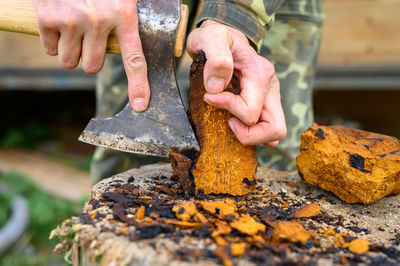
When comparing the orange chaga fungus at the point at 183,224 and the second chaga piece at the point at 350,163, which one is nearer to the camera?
the orange chaga fungus at the point at 183,224

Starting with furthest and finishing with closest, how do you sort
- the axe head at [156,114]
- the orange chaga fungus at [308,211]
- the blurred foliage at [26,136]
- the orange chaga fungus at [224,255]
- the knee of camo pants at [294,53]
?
the blurred foliage at [26,136]
the knee of camo pants at [294,53]
the axe head at [156,114]
the orange chaga fungus at [308,211]
the orange chaga fungus at [224,255]

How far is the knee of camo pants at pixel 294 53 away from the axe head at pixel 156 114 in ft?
3.77

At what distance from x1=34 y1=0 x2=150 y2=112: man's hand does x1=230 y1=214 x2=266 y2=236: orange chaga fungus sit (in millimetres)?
683

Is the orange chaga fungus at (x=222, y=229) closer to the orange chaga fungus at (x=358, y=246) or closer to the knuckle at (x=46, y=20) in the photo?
the orange chaga fungus at (x=358, y=246)

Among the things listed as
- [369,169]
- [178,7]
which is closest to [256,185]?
[369,169]

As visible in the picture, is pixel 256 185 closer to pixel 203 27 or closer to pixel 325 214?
pixel 325 214

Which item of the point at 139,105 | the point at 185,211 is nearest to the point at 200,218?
the point at 185,211

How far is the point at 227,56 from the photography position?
162cm

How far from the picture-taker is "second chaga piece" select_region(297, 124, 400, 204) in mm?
1687

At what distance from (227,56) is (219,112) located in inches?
10.7

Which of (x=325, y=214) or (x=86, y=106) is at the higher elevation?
(x=325, y=214)

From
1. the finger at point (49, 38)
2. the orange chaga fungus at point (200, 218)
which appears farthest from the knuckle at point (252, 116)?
the finger at point (49, 38)

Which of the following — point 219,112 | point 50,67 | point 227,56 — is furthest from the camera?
point 50,67

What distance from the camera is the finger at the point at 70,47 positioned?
5.71ft
